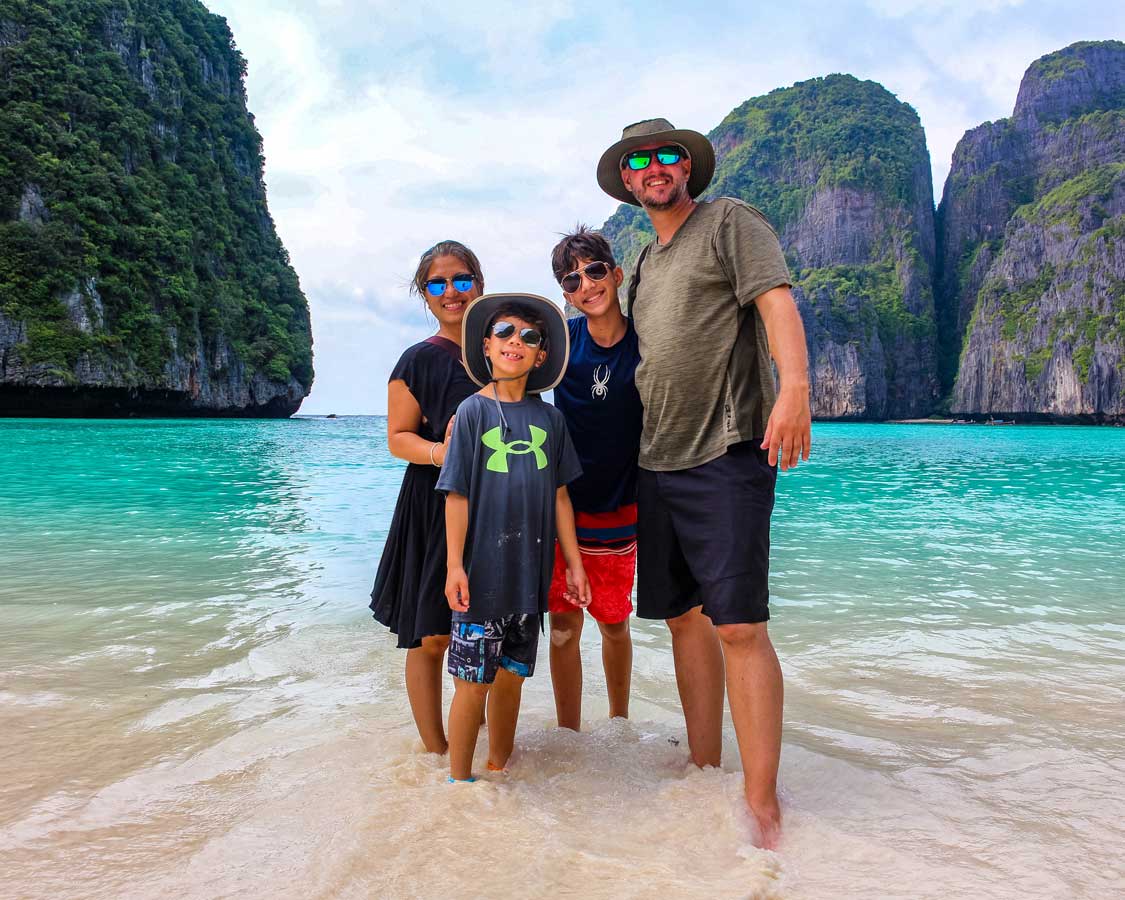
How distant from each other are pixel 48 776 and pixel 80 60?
188 ft

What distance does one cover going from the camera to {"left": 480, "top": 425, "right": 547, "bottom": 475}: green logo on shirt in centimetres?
215

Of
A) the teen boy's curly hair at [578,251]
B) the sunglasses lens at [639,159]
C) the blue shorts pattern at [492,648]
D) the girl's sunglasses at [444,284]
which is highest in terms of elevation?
the sunglasses lens at [639,159]

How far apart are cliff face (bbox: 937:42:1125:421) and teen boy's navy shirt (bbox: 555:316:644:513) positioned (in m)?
76.5

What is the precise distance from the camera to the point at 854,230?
3784 inches

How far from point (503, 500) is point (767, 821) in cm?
114

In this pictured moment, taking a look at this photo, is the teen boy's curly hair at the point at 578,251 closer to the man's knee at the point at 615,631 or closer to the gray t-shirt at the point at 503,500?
the gray t-shirt at the point at 503,500

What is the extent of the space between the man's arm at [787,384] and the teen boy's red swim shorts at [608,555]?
2.21 ft

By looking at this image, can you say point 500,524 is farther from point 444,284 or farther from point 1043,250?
point 1043,250

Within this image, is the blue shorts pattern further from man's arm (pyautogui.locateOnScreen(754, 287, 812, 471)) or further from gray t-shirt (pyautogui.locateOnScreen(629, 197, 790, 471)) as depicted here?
man's arm (pyautogui.locateOnScreen(754, 287, 812, 471))

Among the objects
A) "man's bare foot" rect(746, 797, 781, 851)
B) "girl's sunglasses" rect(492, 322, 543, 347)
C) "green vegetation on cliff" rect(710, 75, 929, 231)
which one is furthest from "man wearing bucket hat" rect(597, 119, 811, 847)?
"green vegetation on cliff" rect(710, 75, 929, 231)

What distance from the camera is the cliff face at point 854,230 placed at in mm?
84750

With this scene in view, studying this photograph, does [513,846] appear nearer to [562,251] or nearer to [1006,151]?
[562,251]

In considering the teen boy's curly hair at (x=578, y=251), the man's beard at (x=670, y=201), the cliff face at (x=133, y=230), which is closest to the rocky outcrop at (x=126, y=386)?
the cliff face at (x=133, y=230)

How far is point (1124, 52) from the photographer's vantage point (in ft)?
310
